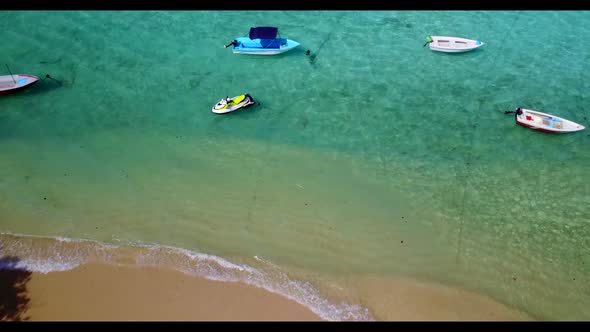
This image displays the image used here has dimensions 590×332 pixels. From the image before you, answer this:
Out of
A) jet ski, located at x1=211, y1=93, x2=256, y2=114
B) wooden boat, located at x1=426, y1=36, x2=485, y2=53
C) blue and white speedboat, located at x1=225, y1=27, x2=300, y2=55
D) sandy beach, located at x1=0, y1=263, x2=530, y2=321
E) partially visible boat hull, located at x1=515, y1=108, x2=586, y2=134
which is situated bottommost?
sandy beach, located at x1=0, y1=263, x2=530, y2=321

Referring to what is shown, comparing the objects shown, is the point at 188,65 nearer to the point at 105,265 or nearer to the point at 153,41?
the point at 153,41

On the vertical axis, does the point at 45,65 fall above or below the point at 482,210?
above

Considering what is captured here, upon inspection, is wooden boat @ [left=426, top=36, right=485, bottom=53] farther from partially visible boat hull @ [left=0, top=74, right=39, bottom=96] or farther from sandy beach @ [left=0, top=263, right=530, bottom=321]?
partially visible boat hull @ [left=0, top=74, right=39, bottom=96]

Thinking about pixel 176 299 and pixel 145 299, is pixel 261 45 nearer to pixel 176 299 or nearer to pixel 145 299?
pixel 176 299

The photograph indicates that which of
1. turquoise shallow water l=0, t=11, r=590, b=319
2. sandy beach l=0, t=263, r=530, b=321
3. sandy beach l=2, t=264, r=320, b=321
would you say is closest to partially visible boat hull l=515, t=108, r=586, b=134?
turquoise shallow water l=0, t=11, r=590, b=319

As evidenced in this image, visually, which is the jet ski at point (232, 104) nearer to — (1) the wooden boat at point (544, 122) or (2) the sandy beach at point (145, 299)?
(2) the sandy beach at point (145, 299)

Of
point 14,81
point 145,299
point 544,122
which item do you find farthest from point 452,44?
point 14,81

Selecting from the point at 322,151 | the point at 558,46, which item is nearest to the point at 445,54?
the point at 558,46
